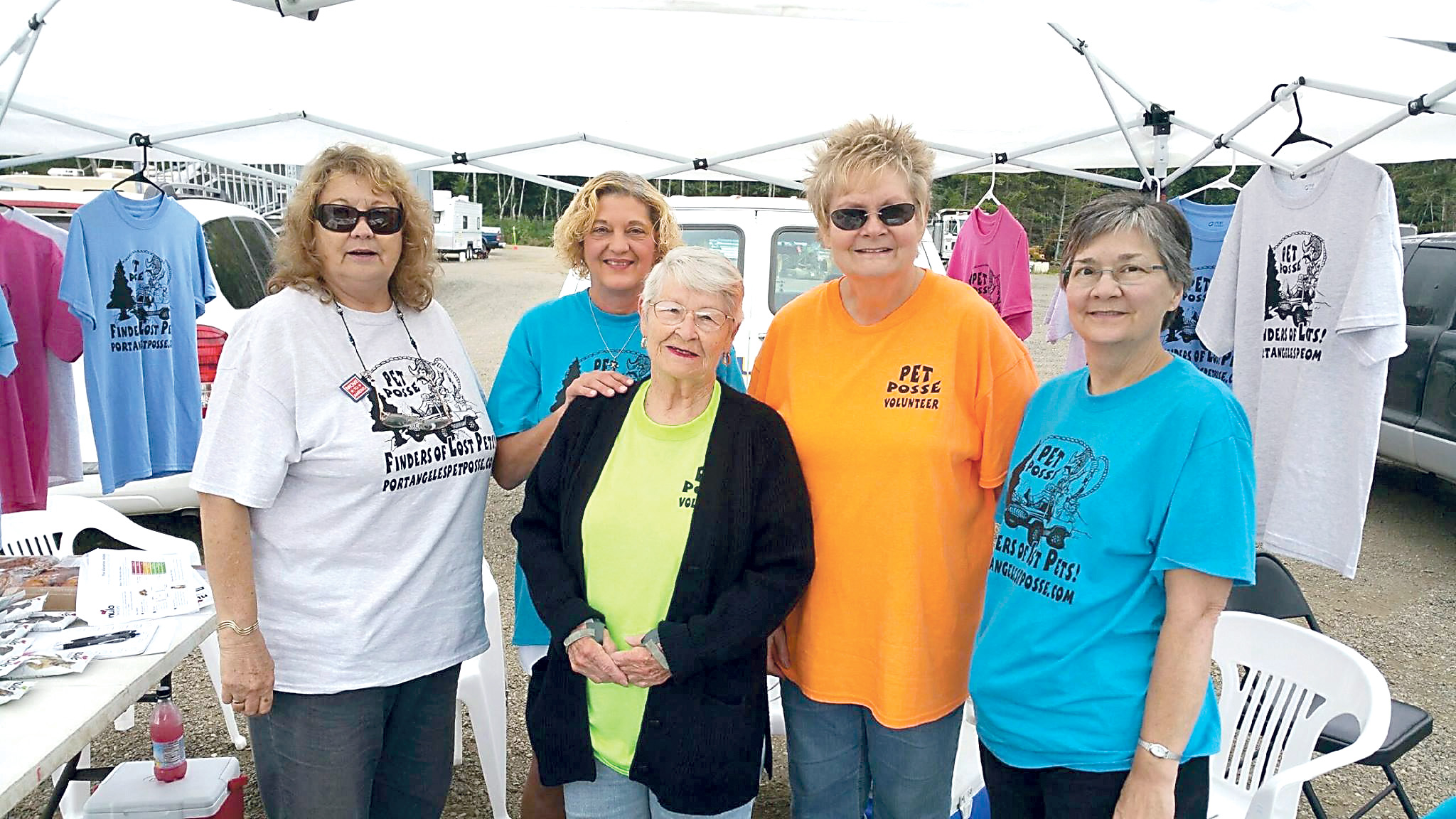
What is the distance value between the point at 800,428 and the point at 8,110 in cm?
342

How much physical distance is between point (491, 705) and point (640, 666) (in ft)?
4.54

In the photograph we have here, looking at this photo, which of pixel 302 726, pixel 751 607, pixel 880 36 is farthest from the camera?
pixel 880 36

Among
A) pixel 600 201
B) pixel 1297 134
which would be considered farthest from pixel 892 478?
pixel 1297 134

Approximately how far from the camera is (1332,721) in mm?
2555

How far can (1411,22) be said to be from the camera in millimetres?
2268

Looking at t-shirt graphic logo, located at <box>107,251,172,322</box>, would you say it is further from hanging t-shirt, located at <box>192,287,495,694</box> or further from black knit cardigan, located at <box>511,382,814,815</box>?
black knit cardigan, located at <box>511,382,814,815</box>

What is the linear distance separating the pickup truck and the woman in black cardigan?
578cm

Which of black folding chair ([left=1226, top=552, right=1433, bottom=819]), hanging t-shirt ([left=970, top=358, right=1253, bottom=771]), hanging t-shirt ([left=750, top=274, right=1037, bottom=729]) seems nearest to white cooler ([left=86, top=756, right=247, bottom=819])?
hanging t-shirt ([left=750, top=274, right=1037, bottom=729])

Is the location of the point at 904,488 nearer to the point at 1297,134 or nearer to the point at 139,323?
the point at 1297,134

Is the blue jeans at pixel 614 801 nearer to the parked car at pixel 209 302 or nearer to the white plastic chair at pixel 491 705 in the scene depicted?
the white plastic chair at pixel 491 705

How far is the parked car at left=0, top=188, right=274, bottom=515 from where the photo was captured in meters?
4.40

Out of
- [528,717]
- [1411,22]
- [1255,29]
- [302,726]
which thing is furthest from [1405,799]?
[302,726]

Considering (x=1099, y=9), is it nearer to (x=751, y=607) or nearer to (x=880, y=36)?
(x=880, y=36)

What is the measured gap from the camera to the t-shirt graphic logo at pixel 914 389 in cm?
183
